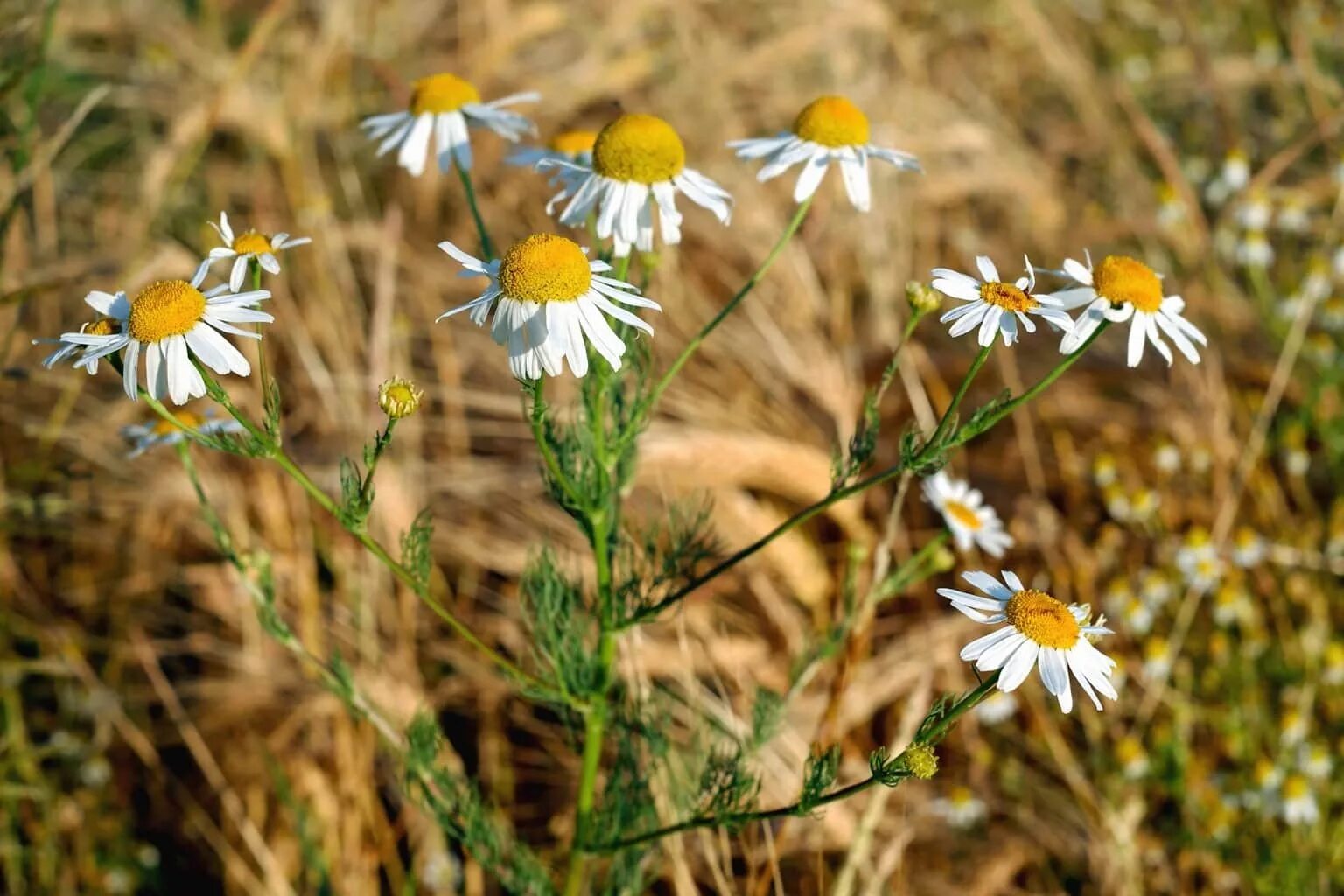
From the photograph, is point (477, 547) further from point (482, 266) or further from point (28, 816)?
point (482, 266)

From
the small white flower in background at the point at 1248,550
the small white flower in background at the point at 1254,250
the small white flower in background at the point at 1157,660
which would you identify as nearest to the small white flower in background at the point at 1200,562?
the small white flower in background at the point at 1248,550

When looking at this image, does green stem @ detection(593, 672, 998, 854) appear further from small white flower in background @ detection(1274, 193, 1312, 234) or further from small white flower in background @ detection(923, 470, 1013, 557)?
small white flower in background @ detection(1274, 193, 1312, 234)

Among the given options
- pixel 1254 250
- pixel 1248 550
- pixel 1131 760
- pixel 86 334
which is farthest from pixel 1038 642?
pixel 1254 250

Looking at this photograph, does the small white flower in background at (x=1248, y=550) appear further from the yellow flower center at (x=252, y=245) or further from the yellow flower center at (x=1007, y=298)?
the yellow flower center at (x=252, y=245)

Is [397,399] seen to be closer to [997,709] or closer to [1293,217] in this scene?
[997,709]

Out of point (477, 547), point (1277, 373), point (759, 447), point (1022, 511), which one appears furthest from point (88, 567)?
point (1277, 373)

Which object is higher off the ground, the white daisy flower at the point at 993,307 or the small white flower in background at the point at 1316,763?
the white daisy flower at the point at 993,307

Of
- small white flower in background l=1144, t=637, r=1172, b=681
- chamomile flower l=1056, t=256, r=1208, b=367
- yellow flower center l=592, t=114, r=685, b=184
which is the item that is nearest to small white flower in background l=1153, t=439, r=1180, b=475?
small white flower in background l=1144, t=637, r=1172, b=681
